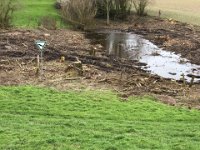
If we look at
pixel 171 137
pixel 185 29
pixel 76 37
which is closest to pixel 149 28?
pixel 185 29

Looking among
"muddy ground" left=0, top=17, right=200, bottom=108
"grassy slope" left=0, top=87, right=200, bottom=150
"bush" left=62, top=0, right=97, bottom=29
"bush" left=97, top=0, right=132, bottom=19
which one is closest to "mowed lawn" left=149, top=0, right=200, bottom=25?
"bush" left=97, top=0, right=132, bottom=19

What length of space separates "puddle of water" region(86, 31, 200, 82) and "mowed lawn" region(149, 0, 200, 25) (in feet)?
27.6

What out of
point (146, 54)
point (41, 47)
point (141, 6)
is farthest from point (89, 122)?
point (141, 6)

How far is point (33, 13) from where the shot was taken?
4484cm

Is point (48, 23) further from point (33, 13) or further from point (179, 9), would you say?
point (179, 9)

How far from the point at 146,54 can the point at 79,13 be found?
437 inches

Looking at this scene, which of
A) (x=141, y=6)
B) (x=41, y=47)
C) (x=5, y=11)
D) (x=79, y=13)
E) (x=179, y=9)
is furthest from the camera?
(x=179, y=9)

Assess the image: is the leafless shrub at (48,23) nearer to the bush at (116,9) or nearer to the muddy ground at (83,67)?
the muddy ground at (83,67)

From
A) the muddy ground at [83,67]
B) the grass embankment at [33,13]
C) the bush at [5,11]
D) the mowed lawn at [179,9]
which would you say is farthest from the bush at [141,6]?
the bush at [5,11]

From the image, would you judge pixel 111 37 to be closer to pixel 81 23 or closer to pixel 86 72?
pixel 81 23

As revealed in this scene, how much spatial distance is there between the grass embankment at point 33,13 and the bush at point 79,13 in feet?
3.80

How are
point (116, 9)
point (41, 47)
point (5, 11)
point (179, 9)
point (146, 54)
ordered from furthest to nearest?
point (179, 9) < point (116, 9) < point (5, 11) < point (146, 54) < point (41, 47)

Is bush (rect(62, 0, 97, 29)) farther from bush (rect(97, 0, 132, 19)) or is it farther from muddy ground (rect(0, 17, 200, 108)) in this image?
muddy ground (rect(0, 17, 200, 108))

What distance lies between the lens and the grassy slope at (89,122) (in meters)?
13.8
